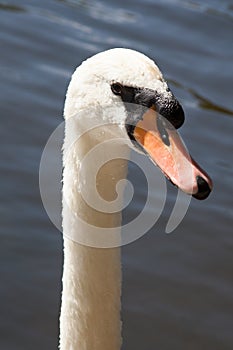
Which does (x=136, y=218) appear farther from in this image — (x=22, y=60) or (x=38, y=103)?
(x=22, y=60)

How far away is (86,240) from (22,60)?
4188 millimetres

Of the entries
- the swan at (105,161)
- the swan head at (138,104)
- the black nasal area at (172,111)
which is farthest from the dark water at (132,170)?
the black nasal area at (172,111)

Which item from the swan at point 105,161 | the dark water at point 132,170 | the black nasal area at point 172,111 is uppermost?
the black nasal area at point 172,111

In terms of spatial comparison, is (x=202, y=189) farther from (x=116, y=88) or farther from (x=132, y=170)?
(x=132, y=170)

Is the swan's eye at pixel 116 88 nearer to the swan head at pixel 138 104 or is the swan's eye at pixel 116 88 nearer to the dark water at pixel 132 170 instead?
the swan head at pixel 138 104

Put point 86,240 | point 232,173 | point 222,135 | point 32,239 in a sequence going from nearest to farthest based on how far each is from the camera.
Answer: point 86,240 < point 32,239 < point 232,173 < point 222,135

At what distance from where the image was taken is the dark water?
4.81m

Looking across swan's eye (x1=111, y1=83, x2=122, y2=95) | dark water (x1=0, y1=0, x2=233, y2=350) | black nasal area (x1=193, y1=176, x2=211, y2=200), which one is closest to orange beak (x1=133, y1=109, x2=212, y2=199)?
black nasal area (x1=193, y1=176, x2=211, y2=200)

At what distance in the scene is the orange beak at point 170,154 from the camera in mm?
2740

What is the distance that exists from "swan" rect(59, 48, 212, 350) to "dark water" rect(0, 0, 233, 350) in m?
1.37

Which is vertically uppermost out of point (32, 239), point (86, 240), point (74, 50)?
point (86, 240)

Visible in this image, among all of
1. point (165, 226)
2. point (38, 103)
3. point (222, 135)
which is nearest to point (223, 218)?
point (165, 226)

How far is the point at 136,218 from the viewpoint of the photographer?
552 centimetres

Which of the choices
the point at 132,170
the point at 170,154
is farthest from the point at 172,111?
the point at 132,170
